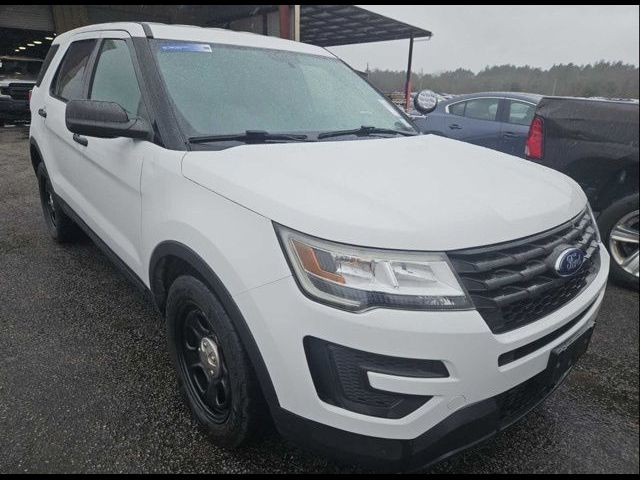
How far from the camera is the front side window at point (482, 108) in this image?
250 inches

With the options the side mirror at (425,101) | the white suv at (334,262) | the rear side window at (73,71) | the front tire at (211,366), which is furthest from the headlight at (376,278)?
the rear side window at (73,71)

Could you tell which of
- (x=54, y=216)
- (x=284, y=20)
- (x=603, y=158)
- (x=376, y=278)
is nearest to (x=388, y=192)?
(x=376, y=278)

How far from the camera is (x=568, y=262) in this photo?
4.93 ft

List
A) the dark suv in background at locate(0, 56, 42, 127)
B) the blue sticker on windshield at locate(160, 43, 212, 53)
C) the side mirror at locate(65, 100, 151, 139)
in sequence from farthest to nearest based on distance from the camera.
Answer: the dark suv in background at locate(0, 56, 42, 127) → the blue sticker on windshield at locate(160, 43, 212, 53) → the side mirror at locate(65, 100, 151, 139)

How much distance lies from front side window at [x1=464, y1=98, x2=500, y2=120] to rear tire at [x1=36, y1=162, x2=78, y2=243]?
5697mm

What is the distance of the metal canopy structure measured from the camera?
45.0 feet

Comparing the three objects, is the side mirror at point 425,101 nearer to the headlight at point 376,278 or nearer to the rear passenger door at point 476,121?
the headlight at point 376,278

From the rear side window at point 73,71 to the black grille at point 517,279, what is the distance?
Answer: 2812 mm

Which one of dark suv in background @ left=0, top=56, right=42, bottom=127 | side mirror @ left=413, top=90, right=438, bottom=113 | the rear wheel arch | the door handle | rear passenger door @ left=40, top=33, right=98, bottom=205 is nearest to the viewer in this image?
the rear wheel arch

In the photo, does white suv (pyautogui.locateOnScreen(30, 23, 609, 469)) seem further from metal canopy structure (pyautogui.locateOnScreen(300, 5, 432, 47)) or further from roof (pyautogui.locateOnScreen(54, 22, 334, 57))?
metal canopy structure (pyautogui.locateOnScreen(300, 5, 432, 47))

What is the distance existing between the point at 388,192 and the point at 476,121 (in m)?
5.76

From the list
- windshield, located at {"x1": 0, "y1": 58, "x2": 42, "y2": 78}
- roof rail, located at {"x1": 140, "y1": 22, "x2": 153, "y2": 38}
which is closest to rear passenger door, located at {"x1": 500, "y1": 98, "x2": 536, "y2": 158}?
roof rail, located at {"x1": 140, "y1": 22, "x2": 153, "y2": 38}

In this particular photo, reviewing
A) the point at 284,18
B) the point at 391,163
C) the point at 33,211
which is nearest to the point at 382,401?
the point at 391,163

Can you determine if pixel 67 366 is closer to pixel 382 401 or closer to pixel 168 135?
pixel 168 135
